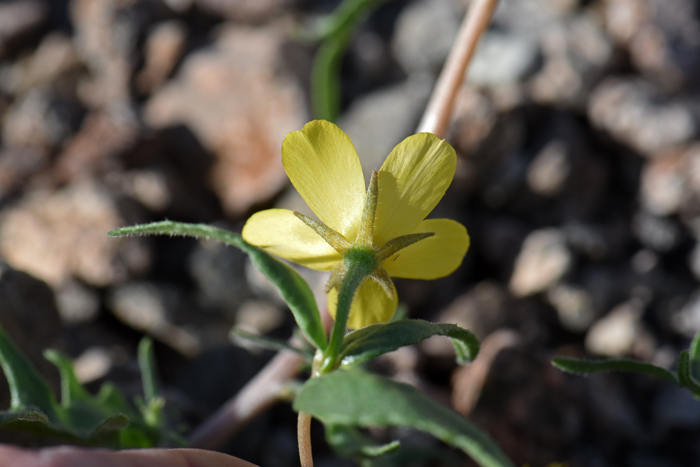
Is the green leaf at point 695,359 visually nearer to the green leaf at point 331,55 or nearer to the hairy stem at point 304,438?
the hairy stem at point 304,438

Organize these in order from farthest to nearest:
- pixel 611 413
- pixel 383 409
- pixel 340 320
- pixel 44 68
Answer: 1. pixel 44 68
2. pixel 611 413
3. pixel 340 320
4. pixel 383 409

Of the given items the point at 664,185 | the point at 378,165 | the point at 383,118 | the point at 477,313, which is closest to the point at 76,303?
the point at 378,165

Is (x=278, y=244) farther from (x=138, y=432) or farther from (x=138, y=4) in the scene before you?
(x=138, y=4)

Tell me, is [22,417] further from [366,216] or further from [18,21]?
[18,21]

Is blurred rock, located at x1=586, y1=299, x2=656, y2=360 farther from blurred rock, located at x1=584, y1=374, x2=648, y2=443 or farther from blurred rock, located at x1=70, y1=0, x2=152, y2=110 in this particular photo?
blurred rock, located at x1=70, y1=0, x2=152, y2=110

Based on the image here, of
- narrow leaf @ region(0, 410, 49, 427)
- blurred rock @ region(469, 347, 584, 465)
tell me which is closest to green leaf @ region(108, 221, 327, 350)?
narrow leaf @ region(0, 410, 49, 427)

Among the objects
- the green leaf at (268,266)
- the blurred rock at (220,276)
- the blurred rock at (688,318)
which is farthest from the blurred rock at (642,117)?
the green leaf at (268,266)
